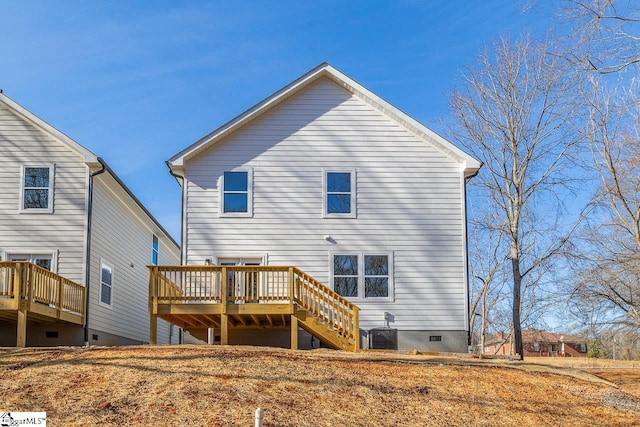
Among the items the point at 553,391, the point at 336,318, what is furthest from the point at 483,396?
the point at 336,318

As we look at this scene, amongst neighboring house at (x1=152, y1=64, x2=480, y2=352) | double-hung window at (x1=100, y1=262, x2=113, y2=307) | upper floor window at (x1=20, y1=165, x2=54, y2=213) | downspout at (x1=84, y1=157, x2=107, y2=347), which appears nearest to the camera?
neighboring house at (x1=152, y1=64, x2=480, y2=352)

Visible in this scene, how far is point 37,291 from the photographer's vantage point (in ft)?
58.9

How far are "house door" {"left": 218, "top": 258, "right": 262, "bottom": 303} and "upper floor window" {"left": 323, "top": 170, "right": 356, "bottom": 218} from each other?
2.45m

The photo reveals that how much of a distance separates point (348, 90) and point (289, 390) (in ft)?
36.7

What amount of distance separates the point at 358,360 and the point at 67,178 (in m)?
10.4

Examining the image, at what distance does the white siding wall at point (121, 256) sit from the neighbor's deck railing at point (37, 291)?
58.7 inches

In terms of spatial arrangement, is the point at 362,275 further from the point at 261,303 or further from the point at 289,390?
the point at 289,390

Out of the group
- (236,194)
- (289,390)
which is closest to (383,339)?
(236,194)

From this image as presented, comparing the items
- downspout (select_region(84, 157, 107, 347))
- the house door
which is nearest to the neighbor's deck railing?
downspout (select_region(84, 157, 107, 347))

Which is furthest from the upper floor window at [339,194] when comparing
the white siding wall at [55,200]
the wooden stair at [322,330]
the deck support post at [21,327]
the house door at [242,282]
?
the deck support post at [21,327]

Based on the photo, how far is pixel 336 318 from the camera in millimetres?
19047

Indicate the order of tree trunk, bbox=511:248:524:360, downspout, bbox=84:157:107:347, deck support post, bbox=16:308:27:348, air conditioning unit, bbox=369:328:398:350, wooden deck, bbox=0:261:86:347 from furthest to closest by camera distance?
tree trunk, bbox=511:248:524:360
downspout, bbox=84:157:107:347
air conditioning unit, bbox=369:328:398:350
wooden deck, bbox=0:261:86:347
deck support post, bbox=16:308:27:348

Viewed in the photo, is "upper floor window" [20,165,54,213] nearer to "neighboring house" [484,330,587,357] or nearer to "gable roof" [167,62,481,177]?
"gable roof" [167,62,481,177]

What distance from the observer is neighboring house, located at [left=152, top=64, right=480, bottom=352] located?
67.3 feet
